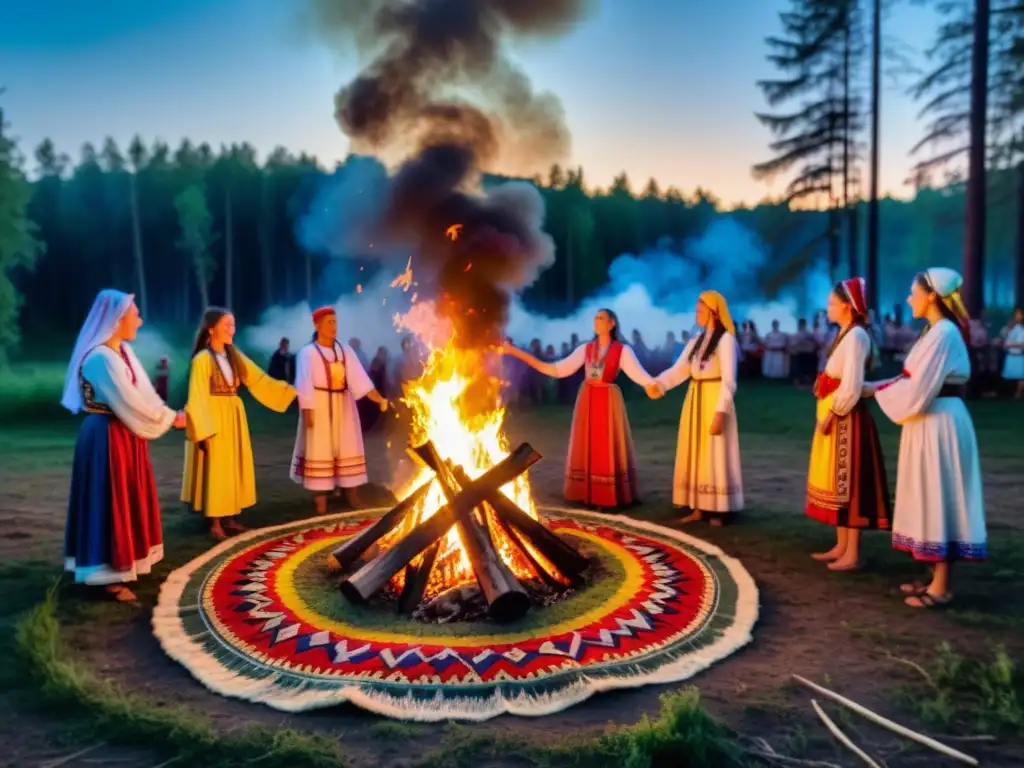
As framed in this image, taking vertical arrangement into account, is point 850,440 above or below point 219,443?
above

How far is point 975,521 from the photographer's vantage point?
191 inches

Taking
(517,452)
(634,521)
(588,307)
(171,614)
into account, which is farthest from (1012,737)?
(588,307)

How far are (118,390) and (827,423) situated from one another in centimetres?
514

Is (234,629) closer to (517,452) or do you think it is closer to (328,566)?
(328,566)

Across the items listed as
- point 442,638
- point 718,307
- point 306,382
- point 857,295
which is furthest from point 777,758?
point 306,382

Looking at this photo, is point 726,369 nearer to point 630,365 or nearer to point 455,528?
point 630,365

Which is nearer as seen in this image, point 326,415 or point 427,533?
point 427,533

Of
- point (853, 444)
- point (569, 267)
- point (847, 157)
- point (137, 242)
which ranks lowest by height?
point (853, 444)

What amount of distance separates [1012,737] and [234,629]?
416 centimetres

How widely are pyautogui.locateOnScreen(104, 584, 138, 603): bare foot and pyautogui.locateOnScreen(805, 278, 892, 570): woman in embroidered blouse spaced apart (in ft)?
16.6

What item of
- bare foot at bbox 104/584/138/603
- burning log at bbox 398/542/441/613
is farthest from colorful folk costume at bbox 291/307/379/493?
burning log at bbox 398/542/441/613

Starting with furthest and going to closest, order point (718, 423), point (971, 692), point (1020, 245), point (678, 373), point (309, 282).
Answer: point (309, 282)
point (1020, 245)
point (678, 373)
point (718, 423)
point (971, 692)

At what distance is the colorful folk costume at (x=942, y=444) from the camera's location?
4.86 metres

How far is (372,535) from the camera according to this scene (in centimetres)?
568
